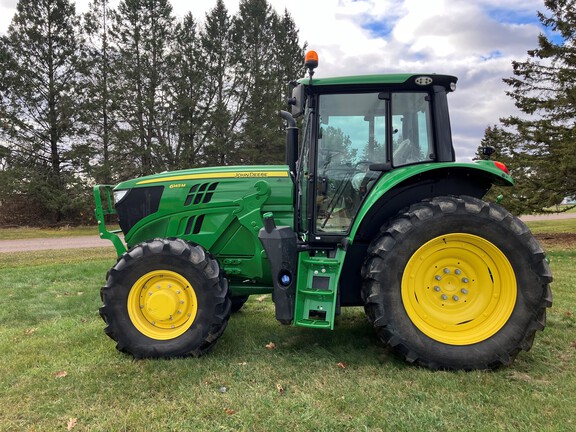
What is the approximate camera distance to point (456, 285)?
3344 millimetres

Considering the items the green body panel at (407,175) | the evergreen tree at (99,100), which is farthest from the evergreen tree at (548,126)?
the evergreen tree at (99,100)

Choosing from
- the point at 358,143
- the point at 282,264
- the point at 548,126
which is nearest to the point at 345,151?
the point at 358,143

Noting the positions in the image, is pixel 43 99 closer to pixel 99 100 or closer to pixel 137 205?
pixel 99 100

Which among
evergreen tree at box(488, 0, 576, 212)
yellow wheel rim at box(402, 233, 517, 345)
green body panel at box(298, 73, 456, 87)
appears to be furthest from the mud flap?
evergreen tree at box(488, 0, 576, 212)

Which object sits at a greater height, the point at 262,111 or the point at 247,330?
the point at 262,111

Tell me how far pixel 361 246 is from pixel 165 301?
1746 mm

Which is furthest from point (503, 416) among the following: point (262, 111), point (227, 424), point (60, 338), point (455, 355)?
point (262, 111)

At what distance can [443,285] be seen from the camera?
11.0ft

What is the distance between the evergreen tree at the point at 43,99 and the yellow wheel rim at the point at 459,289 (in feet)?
69.2

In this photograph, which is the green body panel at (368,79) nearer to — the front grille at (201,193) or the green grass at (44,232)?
the front grille at (201,193)

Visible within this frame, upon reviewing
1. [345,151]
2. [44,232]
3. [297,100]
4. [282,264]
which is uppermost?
[297,100]

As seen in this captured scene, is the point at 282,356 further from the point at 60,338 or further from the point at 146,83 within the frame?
the point at 146,83

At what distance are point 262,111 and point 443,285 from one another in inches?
860

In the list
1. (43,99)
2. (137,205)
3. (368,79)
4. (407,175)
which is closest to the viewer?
(407,175)
